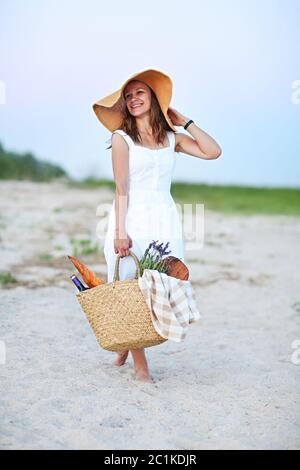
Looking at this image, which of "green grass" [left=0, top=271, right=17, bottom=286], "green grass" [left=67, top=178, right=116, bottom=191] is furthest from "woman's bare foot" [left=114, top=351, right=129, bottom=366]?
"green grass" [left=67, top=178, right=116, bottom=191]

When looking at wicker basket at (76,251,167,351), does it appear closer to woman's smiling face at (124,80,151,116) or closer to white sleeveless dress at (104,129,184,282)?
white sleeveless dress at (104,129,184,282)

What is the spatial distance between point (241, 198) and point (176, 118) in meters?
13.0

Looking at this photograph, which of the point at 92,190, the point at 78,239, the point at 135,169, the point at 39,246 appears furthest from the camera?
the point at 92,190

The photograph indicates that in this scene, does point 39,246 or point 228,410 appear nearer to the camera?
point 228,410

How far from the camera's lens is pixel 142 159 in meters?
3.69

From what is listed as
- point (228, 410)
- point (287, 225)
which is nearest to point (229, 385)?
point (228, 410)

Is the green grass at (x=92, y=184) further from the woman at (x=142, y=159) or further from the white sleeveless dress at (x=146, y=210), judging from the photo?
the white sleeveless dress at (x=146, y=210)

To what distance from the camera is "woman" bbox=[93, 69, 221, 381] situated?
3686 mm

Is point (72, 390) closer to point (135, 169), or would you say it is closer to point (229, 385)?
point (229, 385)

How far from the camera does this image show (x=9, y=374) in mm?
3814

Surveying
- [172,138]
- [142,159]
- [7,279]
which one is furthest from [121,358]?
[7,279]

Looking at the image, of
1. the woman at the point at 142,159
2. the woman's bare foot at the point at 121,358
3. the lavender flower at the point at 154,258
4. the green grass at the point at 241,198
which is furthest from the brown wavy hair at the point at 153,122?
the green grass at the point at 241,198
